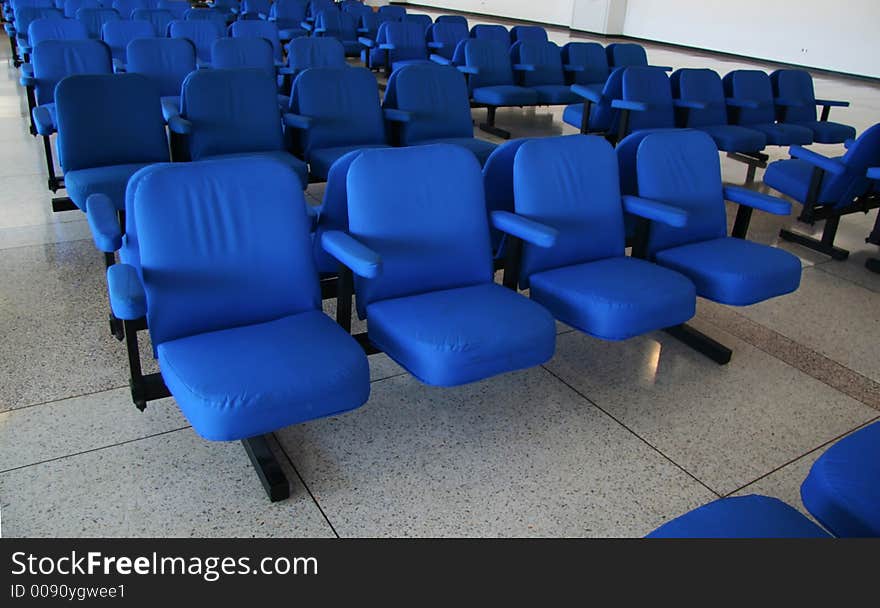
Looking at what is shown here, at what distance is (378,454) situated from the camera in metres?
2.05

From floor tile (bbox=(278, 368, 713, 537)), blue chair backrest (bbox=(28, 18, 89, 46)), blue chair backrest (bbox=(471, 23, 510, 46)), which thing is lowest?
floor tile (bbox=(278, 368, 713, 537))

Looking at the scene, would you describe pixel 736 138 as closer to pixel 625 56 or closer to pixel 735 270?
pixel 625 56

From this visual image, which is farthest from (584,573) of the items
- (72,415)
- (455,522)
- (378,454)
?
(72,415)

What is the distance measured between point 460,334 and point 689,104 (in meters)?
3.78

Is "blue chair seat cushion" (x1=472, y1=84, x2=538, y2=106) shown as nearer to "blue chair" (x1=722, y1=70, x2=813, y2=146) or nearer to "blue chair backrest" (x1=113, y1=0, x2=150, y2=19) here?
"blue chair" (x1=722, y1=70, x2=813, y2=146)

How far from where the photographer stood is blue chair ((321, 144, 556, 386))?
6.14 ft

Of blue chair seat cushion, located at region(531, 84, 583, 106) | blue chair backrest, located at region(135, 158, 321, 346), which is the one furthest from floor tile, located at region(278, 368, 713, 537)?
blue chair seat cushion, located at region(531, 84, 583, 106)

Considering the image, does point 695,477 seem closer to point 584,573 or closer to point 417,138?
point 584,573

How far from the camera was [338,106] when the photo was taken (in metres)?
3.68

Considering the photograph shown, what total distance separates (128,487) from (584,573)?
1.22 metres

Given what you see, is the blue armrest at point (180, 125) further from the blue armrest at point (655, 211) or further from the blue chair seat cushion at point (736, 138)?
the blue chair seat cushion at point (736, 138)

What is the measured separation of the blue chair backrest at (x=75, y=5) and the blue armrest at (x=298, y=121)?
165 inches

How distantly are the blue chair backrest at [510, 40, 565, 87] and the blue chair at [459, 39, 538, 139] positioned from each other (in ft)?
0.51

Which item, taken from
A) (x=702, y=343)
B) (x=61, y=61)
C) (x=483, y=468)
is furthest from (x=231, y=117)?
(x=702, y=343)
